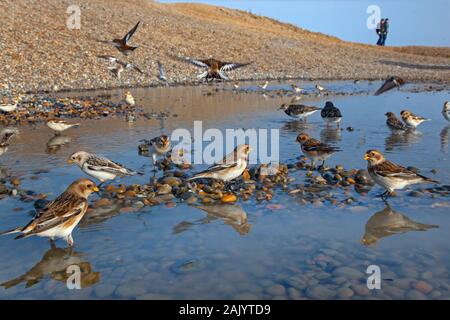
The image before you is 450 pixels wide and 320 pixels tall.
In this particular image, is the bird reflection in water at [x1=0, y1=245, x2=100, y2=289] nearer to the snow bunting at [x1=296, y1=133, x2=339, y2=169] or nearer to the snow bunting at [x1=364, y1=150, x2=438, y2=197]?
the snow bunting at [x1=364, y1=150, x2=438, y2=197]

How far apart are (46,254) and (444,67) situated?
57.1 metres

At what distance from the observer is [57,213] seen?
6.35m

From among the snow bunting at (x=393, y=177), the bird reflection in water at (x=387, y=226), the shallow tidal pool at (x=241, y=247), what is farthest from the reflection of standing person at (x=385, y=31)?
the bird reflection in water at (x=387, y=226)

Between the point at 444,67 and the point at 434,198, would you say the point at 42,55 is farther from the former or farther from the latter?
the point at 444,67

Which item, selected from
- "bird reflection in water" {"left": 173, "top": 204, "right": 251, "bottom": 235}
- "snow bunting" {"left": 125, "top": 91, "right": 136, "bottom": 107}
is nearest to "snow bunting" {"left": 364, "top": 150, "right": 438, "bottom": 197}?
"bird reflection in water" {"left": 173, "top": 204, "right": 251, "bottom": 235}

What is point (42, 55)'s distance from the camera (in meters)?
33.0

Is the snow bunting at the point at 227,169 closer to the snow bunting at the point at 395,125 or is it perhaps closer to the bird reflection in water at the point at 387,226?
the bird reflection in water at the point at 387,226

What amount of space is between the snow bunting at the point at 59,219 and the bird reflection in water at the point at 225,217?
57.3 inches

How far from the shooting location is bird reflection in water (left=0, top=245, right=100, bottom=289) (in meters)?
5.42

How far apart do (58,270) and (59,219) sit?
78 centimetres

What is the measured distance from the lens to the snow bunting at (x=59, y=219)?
19.9 ft

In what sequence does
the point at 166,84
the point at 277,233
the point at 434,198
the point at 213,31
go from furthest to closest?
the point at 213,31, the point at 166,84, the point at 434,198, the point at 277,233

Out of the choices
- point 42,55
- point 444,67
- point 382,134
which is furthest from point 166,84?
point 444,67

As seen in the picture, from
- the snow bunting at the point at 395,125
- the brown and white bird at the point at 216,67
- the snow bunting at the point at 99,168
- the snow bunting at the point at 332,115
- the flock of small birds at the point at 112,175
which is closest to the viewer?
the flock of small birds at the point at 112,175
